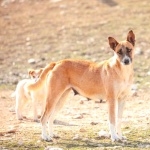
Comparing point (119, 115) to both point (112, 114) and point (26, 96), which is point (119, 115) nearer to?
point (112, 114)

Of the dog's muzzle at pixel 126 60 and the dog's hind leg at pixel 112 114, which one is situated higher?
the dog's muzzle at pixel 126 60

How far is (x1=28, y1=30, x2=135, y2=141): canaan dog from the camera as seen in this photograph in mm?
11805

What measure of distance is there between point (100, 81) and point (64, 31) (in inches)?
502

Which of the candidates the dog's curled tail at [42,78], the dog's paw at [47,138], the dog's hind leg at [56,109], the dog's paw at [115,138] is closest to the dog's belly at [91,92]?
the dog's hind leg at [56,109]

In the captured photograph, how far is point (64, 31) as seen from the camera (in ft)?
80.9

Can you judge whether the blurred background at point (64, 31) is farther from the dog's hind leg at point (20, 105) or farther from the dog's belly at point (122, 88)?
the dog's belly at point (122, 88)

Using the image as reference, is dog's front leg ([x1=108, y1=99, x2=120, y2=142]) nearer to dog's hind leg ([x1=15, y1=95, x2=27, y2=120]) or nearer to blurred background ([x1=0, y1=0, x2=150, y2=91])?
dog's hind leg ([x1=15, y1=95, x2=27, y2=120])

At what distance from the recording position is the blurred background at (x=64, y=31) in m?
21.2

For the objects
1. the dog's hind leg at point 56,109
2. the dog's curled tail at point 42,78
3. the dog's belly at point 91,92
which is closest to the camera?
the dog's belly at point 91,92

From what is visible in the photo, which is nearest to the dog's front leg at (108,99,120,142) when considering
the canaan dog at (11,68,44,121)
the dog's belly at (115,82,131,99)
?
the dog's belly at (115,82,131,99)

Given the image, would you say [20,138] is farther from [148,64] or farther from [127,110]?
[148,64]

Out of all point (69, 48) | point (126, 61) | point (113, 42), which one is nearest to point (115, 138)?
point (126, 61)

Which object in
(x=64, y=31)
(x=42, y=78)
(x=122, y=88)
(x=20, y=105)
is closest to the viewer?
(x=122, y=88)

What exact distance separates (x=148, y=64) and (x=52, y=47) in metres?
4.32
